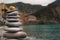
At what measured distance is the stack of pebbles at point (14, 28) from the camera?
3.47ft

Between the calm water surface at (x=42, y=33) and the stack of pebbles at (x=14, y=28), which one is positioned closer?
the stack of pebbles at (x=14, y=28)

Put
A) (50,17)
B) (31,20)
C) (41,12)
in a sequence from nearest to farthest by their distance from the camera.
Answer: (31,20)
(41,12)
(50,17)

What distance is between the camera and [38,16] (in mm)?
8727

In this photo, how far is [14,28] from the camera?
107 cm

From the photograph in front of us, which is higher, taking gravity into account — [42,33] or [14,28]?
[14,28]

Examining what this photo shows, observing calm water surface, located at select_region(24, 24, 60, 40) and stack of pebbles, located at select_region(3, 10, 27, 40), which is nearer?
stack of pebbles, located at select_region(3, 10, 27, 40)

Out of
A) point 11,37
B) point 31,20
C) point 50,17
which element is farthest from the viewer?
point 50,17

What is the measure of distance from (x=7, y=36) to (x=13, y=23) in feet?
0.24

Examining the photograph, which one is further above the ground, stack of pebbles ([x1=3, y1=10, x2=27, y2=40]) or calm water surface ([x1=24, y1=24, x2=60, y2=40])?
stack of pebbles ([x1=3, y1=10, x2=27, y2=40])

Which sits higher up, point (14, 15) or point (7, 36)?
point (14, 15)

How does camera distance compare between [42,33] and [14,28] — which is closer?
[14,28]

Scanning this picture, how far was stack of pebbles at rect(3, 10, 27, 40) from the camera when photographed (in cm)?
106

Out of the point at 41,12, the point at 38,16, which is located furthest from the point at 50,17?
the point at 38,16

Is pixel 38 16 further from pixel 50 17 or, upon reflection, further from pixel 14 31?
pixel 14 31
